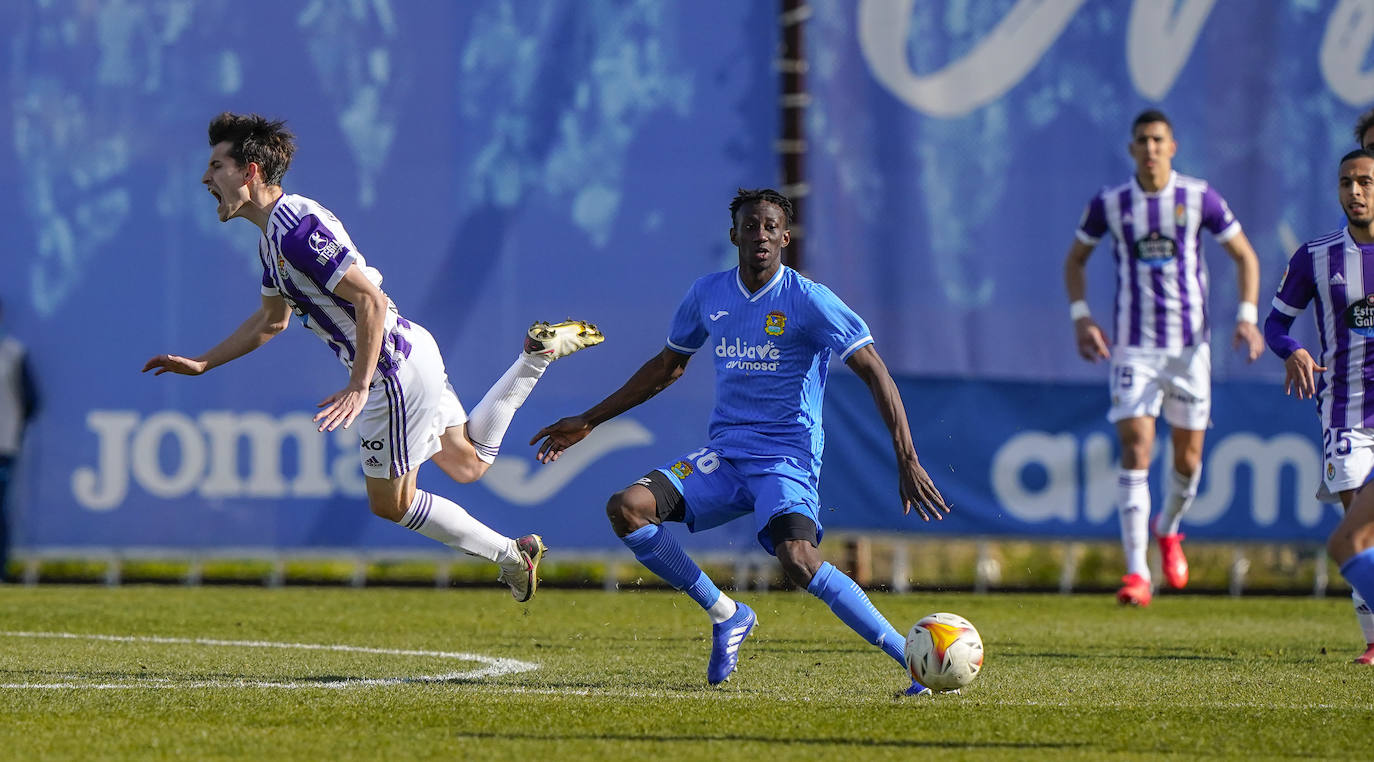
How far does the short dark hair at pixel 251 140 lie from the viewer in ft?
23.6

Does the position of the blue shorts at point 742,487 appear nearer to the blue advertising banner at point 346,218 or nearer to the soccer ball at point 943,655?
the soccer ball at point 943,655

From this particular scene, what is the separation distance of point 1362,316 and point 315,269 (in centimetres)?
446

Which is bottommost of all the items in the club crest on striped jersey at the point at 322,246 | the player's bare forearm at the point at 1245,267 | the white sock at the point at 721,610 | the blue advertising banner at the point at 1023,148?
the white sock at the point at 721,610

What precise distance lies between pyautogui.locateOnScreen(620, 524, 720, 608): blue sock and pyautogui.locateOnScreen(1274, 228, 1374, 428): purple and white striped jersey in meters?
2.86

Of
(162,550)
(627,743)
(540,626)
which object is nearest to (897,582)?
(540,626)

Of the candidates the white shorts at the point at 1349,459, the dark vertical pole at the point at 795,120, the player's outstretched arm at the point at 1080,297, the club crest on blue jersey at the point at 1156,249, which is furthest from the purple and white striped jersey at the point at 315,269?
the dark vertical pole at the point at 795,120

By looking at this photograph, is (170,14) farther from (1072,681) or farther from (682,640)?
(1072,681)

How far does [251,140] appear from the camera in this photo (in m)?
7.20

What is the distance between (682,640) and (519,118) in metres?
4.85

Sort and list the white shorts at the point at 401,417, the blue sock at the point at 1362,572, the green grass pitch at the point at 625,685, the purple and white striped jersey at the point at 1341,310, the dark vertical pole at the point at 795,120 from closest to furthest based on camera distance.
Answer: the green grass pitch at the point at 625,685, the blue sock at the point at 1362,572, the purple and white striped jersey at the point at 1341,310, the white shorts at the point at 401,417, the dark vertical pole at the point at 795,120

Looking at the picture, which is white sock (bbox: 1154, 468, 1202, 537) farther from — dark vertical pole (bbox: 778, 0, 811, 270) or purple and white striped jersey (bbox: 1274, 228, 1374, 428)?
dark vertical pole (bbox: 778, 0, 811, 270)

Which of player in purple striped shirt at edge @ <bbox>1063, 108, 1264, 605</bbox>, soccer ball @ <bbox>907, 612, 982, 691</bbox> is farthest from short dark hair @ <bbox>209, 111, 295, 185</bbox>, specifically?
player in purple striped shirt at edge @ <bbox>1063, 108, 1264, 605</bbox>

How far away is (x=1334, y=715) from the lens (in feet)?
19.5

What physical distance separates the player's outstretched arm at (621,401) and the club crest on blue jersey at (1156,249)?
4.34 metres
